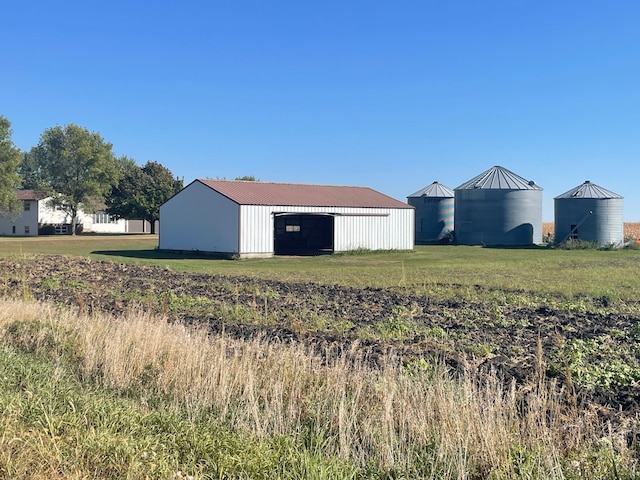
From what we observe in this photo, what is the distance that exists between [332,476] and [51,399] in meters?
2.98

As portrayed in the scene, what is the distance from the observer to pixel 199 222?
3944 centimetres

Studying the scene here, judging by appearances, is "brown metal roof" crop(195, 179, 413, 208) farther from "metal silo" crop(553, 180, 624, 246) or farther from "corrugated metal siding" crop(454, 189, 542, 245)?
"metal silo" crop(553, 180, 624, 246)

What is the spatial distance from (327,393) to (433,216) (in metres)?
54.0

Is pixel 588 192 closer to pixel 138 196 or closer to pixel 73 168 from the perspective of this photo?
pixel 138 196

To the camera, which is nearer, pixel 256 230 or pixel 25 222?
pixel 256 230

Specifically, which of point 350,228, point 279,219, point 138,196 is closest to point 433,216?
point 279,219

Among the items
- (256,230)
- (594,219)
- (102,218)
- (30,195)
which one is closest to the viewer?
(256,230)

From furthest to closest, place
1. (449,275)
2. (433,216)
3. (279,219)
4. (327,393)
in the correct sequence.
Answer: (433,216) → (279,219) → (449,275) → (327,393)

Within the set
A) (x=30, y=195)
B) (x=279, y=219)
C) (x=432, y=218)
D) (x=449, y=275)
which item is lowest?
(x=449, y=275)

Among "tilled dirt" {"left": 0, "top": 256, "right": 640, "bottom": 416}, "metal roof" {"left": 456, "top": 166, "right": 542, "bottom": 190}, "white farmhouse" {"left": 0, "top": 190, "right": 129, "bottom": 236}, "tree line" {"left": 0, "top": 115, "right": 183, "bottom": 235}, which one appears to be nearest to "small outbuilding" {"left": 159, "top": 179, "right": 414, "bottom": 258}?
"metal roof" {"left": 456, "top": 166, "right": 542, "bottom": 190}

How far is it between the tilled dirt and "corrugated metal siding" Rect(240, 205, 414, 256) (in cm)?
1406

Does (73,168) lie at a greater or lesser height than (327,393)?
greater

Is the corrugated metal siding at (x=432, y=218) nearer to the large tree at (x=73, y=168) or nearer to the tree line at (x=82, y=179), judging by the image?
the tree line at (x=82, y=179)

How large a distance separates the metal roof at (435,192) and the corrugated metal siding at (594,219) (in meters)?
11.5
